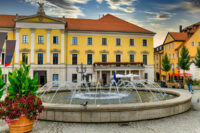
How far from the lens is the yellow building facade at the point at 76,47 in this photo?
31969 mm

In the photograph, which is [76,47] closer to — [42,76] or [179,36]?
[42,76]

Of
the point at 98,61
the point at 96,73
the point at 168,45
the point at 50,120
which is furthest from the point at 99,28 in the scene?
the point at 50,120

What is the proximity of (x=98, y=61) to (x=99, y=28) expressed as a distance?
7.10 m

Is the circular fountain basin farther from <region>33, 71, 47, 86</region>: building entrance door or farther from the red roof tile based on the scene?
the red roof tile

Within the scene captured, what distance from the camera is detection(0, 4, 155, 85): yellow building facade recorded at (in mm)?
31969

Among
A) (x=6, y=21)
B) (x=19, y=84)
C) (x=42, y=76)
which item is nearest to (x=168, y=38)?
(x=42, y=76)

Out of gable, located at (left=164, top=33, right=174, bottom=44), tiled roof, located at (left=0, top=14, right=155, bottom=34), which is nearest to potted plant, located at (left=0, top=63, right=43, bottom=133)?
tiled roof, located at (left=0, top=14, right=155, bottom=34)

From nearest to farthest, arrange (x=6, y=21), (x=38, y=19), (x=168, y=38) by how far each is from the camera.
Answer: (x=38, y=19) → (x=6, y=21) → (x=168, y=38)

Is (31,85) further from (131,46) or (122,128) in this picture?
(131,46)

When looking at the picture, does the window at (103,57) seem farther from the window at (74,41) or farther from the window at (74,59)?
the window at (74,41)

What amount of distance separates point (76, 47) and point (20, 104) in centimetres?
2946

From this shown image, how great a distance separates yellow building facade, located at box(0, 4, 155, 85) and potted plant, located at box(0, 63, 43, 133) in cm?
2440

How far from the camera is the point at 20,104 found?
568 cm

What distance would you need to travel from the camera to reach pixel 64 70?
109 ft
